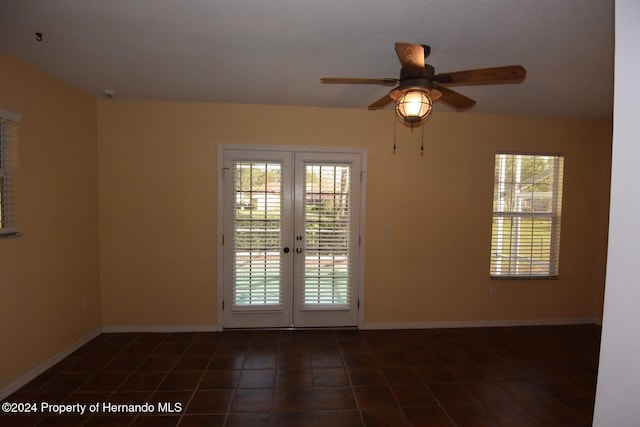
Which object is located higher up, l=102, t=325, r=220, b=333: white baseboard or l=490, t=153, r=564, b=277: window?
l=490, t=153, r=564, b=277: window

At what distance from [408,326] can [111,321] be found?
3.39 metres

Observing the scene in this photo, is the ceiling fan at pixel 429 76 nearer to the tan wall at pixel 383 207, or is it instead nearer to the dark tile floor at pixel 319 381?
the tan wall at pixel 383 207

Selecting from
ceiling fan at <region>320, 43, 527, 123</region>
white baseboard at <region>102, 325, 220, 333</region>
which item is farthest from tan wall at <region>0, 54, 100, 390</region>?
ceiling fan at <region>320, 43, 527, 123</region>

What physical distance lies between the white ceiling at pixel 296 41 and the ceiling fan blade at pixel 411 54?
276 millimetres

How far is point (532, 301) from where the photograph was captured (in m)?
3.77

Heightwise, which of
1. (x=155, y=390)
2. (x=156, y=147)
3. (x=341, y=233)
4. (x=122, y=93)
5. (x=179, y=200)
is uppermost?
(x=122, y=93)

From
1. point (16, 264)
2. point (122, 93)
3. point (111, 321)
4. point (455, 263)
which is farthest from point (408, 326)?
point (122, 93)

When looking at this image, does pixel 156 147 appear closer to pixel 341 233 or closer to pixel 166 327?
pixel 166 327

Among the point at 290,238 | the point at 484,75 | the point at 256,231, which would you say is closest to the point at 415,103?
the point at 484,75

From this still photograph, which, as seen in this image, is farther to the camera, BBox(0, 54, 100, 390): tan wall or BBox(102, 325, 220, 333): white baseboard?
BBox(102, 325, 220, 333): white baseboard

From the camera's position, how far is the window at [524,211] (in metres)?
3.71

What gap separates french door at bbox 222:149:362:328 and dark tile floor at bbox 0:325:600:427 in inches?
11.2

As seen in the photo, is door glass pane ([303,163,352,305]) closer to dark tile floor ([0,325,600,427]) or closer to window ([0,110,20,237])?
dark tile floor ([0,325,600,427])

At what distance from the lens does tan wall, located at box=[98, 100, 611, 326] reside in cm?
333
